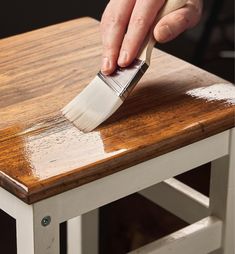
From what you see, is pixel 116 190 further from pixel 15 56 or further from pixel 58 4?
pixel 58 4

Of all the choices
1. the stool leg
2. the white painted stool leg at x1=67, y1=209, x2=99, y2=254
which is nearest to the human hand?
the stool leg

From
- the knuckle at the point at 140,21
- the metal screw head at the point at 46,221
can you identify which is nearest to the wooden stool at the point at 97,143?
the metal screw head at the point at 46,221

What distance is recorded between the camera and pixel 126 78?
1.15 metres

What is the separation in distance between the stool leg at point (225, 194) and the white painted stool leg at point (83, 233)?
27cm

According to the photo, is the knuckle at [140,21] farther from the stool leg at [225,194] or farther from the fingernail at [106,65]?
the stool leg at [225,194]

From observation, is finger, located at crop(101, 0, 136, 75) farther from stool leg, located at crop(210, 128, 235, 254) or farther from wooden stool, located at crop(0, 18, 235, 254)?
stool leg, located at crop(210, 128, 235, 254)

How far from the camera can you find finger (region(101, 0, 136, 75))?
1.17 m

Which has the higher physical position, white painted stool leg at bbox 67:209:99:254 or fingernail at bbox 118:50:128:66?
fingernail at bbox 118:50:128:66

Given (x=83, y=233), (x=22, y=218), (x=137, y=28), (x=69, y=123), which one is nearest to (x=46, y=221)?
(x=22, y=218)

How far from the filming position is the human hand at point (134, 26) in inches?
45.4

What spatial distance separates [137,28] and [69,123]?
0.15 meters

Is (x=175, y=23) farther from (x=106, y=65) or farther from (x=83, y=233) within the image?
(x=83, y=233)

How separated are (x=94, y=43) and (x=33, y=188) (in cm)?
43

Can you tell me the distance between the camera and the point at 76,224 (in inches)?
59.6
